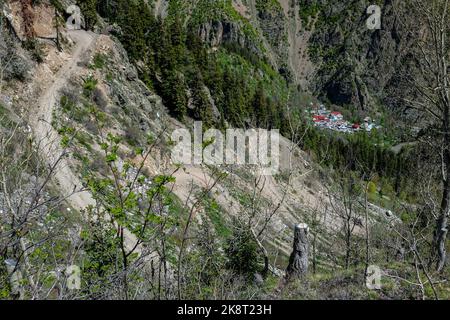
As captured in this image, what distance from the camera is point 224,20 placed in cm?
15862

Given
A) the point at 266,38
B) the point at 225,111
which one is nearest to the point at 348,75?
the point at 266,38

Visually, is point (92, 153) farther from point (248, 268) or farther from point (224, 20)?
point (224, 20)

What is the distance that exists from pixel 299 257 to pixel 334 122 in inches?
6322

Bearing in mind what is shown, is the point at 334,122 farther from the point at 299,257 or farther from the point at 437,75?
the point at 299,257

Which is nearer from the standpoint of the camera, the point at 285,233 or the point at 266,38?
the point at 285,233

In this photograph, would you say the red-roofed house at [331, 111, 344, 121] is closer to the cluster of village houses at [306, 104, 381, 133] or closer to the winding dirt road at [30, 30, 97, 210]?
the cluster of village houses at [306, 104, 381, 133]

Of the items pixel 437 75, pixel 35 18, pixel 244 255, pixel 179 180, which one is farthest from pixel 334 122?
pixel 437 75

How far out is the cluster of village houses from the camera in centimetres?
15800

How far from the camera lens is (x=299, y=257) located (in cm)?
1096

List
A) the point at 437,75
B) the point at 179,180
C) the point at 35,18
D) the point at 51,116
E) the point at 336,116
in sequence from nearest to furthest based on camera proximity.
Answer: the point at 437,75
the point at 51,116
the point at 179,180
the point at 35,18
the point at 336,116

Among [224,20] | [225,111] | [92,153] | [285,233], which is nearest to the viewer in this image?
[92,153]

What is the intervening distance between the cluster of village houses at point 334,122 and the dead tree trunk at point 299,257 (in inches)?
5573

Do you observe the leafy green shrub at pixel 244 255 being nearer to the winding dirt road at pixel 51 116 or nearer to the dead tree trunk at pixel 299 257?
the dead tree trunk at pixel 299 257
